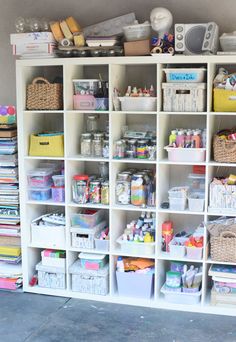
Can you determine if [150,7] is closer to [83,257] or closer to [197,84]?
[197,84]

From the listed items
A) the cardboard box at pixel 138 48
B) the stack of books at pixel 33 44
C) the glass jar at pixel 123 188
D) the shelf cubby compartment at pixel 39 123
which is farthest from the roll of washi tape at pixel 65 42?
the glass jar at pixel 123 188

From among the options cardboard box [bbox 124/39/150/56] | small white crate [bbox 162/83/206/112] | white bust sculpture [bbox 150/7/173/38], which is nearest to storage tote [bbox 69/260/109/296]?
small white crate [bbox 162/83/206/112]

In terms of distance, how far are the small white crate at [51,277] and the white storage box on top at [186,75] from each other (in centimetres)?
152

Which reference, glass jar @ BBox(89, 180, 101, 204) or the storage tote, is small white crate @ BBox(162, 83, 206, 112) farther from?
the storage tote

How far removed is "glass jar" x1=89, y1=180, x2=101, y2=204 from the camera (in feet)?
11.2

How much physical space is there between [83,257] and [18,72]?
1.35m

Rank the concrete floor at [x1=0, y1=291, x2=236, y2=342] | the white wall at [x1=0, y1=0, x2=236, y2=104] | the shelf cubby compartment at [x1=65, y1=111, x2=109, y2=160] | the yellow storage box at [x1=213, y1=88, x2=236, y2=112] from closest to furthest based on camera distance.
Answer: the concrete floor at [x1=0, y1=291, x2=236, y2=342] < the yellow storage box at [x1=213, y1=88, x2=236, y2=112] < the white wall at [x1=0, y1=0, x2=236, y2=104] < the shelf cubby compartment at [x1=65, y1=111, x2=109, y2=160]

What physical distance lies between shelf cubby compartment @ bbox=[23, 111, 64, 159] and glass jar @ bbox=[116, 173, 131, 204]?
640mm

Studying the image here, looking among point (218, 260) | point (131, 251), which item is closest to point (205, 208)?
point (218, 260)

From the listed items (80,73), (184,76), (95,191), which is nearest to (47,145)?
(95,191)

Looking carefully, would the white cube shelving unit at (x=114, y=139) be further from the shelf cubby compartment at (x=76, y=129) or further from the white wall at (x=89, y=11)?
the white wall at (x=89, y=11)

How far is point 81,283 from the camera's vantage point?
3467 millimetres

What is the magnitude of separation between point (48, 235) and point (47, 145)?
644 millimetres

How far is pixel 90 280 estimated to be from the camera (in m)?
3.44
